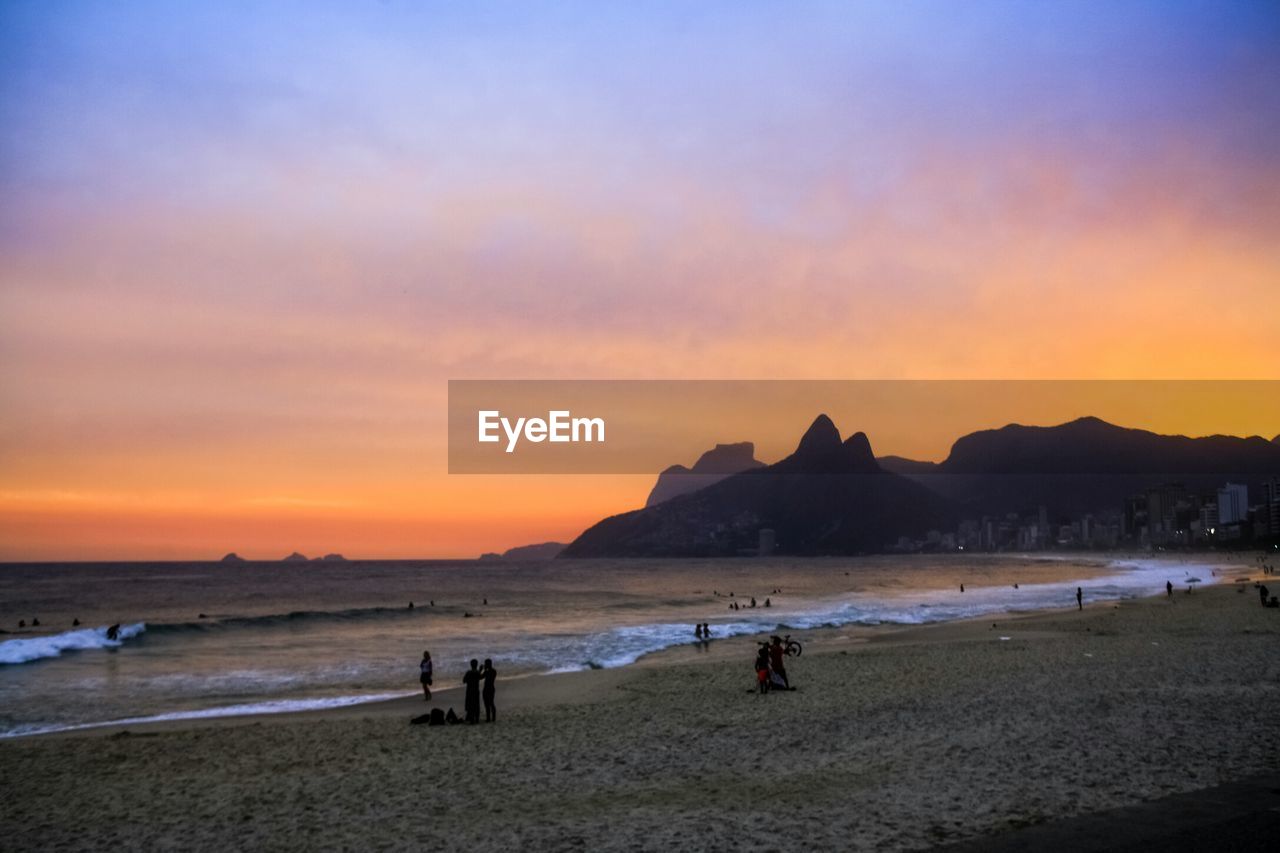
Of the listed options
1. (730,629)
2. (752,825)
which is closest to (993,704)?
(752,825)

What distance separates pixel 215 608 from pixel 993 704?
82003 mm

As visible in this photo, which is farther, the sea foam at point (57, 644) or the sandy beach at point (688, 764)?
the sea foam at point (57, 644)

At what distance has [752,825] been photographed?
422 inches

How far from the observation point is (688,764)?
14781mm

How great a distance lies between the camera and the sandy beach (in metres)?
11.1

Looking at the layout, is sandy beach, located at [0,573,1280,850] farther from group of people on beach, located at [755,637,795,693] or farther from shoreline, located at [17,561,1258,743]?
group of people on beach, located at [755,637,795,693]

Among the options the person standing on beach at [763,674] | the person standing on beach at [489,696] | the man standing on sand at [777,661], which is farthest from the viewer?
the man standing on sand at [777,661]

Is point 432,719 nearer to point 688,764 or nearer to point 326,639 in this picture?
point 688,764

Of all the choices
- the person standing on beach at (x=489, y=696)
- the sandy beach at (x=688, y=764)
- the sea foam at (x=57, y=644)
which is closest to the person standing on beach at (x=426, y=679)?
the sandy beach at (x=688, y=764)

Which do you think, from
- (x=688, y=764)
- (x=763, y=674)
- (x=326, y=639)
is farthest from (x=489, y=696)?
(x=326, y=639)

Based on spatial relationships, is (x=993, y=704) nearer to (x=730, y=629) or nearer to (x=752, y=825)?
(x=752, y=825)

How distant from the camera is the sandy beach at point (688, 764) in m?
11.1

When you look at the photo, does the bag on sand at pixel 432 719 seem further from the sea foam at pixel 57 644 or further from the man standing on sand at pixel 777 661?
the sea foam at pixel 57 644

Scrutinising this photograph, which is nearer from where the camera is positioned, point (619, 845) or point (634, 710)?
point (619, 845)
